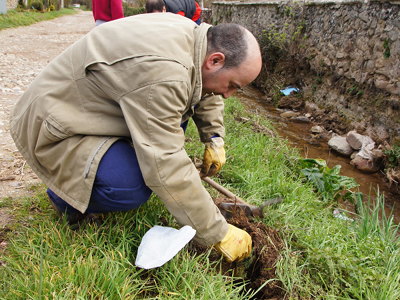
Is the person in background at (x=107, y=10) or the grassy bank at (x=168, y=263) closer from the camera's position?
the grassy bank at (x=168, y=263)

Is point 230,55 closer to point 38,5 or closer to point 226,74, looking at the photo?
point 226,74

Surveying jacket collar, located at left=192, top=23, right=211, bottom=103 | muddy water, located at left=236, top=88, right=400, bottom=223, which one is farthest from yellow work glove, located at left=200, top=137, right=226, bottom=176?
muddy water, located at left=236, top=88, right=400, bottom=223

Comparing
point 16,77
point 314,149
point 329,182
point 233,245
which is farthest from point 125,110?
point 16,77

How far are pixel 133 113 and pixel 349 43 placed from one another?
5205 millimetres

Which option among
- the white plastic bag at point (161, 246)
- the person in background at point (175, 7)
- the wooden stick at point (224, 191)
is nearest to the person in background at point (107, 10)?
the person in background at point (175, 7)

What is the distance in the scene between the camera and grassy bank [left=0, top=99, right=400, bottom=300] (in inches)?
59.2

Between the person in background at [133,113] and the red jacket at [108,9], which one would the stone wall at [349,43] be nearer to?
the red jacket at [108,9]

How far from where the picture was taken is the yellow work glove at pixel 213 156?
8.18ft

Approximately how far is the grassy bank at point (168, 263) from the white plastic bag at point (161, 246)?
8cm

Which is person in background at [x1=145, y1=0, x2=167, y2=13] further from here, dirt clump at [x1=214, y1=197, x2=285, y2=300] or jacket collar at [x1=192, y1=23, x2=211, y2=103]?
dirt clump at [x1=214, y1=197, x2=285, y2=300]

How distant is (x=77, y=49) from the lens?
171 cm

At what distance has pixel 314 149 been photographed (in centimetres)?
499

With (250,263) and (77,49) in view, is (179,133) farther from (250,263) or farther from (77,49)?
(250,263)

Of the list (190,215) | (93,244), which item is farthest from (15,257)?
(190,215)
